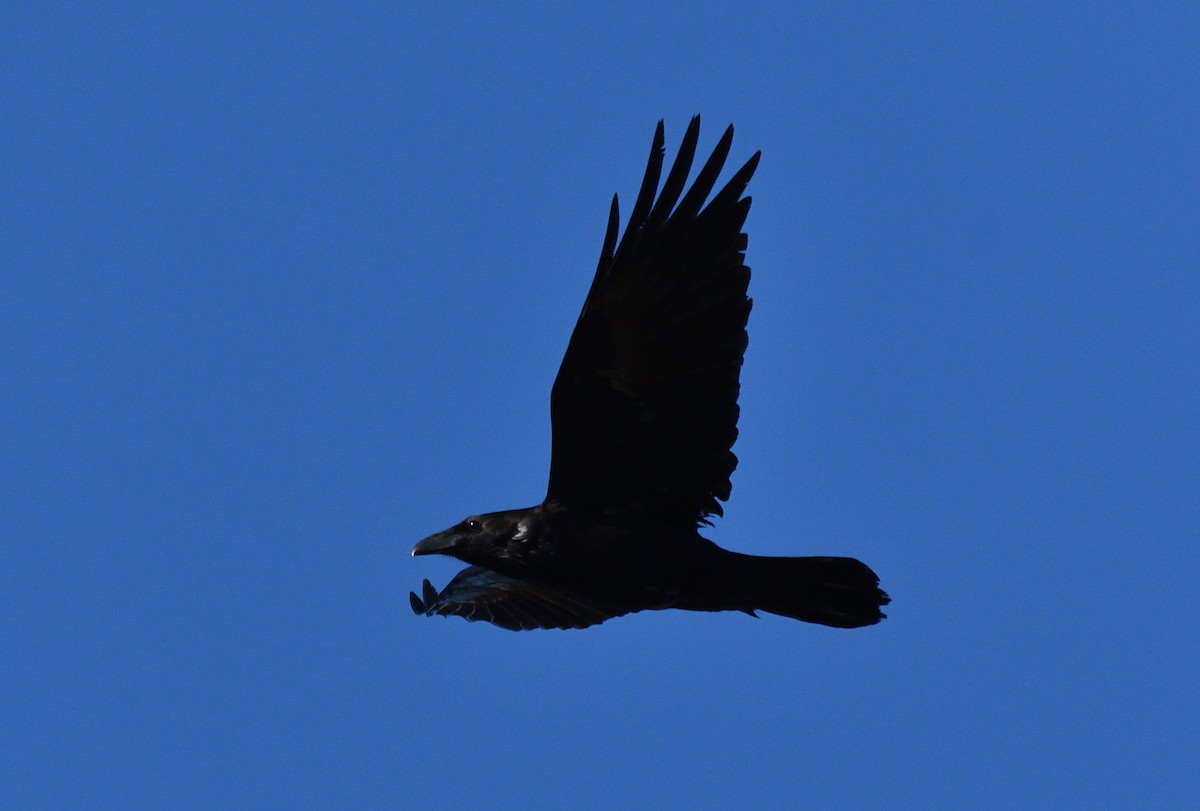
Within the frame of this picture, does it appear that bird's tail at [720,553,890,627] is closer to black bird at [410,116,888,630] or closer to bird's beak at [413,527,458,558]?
black bird at [410,116,888,630]

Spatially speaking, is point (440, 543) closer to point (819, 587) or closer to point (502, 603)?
point (502, 603)

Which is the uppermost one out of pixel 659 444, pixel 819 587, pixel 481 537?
pixel 659 444

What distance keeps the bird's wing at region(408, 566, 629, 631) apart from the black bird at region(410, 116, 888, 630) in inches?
48.0

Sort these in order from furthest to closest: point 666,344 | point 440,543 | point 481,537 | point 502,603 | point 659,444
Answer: point 502,603 < point 440,543 < point 481,537 < point 659,444 < point 666,344

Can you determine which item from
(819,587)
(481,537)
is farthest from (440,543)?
(819,587)

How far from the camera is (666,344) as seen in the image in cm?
957

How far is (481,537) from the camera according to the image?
32.4 ft

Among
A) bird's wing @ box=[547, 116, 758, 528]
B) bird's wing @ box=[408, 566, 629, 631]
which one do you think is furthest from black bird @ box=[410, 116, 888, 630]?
bird's wing @ box=[408, 566, 629, 631]

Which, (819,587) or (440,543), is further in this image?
(440,543)

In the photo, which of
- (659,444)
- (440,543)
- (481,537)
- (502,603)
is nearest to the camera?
(659,444)

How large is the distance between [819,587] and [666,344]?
1.72 m

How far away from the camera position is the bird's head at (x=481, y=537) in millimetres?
9812

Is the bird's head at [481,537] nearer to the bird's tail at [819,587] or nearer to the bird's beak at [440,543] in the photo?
the bird's beak at [440,543]

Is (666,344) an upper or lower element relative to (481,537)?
upper
